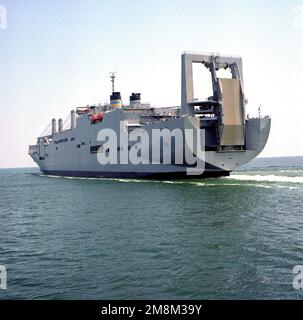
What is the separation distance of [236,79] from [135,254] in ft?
93.9

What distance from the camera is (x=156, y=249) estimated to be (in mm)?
12805

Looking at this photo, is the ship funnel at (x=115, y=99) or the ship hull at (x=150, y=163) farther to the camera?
the ship funnel at (x=115, y=99)

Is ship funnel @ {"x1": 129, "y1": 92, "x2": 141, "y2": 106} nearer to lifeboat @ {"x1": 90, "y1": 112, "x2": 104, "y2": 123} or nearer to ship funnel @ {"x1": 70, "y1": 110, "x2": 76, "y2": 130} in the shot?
lifeboat @ {"x1": 90, "y1": 112, "x2": 104, "y2": 123}

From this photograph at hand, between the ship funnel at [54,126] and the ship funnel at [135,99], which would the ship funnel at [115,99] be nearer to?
the ship funnel at [135,99]

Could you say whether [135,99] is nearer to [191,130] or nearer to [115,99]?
[115,99]

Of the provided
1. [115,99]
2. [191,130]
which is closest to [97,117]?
[115,99]

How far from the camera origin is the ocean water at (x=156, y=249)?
372 inches

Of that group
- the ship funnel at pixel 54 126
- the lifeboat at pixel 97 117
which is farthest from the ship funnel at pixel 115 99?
the ship funnel at pixel 54 126

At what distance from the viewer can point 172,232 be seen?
1531 centimetres

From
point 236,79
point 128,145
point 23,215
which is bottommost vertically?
point 23,215

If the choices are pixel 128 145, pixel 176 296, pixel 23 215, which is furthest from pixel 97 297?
pixel 128 145

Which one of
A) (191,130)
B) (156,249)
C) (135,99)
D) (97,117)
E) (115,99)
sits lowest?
(156,249)
